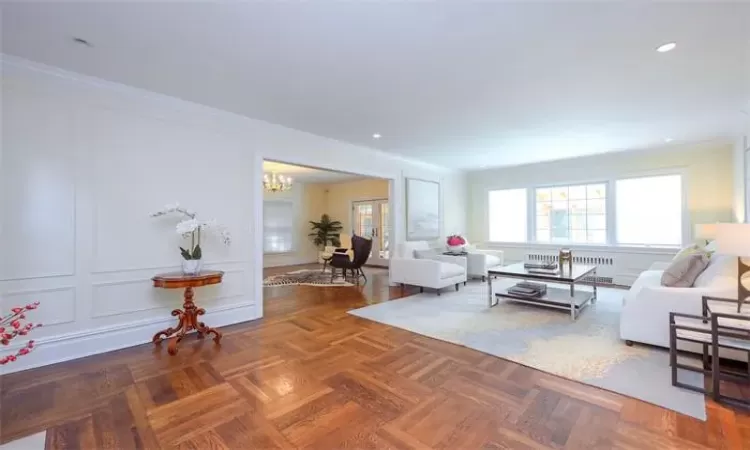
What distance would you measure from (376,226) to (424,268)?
3922 millimetres

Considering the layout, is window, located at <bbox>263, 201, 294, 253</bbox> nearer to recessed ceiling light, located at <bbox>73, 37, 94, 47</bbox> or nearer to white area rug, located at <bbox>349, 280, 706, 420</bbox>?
white area rug, located at <bbox>349, 280, 706, 420</bbox>

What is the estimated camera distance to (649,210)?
5.58 meters

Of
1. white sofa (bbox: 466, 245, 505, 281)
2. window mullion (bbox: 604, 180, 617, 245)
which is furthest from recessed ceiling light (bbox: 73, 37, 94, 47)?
window mullion (bbox: 604, 180, 617, 245)

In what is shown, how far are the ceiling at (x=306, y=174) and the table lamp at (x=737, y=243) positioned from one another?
5210mm

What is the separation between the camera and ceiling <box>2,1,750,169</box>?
197 centimetres

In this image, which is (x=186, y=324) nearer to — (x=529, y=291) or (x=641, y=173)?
(x=529, y=291)

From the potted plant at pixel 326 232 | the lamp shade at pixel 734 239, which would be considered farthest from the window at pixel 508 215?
the lamp shade at pixel 734 239

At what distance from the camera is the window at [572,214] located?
6.07 meters

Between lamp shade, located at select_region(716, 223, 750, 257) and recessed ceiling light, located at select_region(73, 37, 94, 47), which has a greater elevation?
recessed ceiling light, located at select_region(73, 37, 94, 47)

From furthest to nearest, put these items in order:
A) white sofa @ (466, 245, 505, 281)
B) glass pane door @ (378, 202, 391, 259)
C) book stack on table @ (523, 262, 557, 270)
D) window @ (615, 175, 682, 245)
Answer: glass pane door @ (378, 202, 391, 259) < white sofa @ (466, 245, 505, 281) < window @ (615, 175, 682, 245) < book stack on table @ (523, 262, 557, 270)

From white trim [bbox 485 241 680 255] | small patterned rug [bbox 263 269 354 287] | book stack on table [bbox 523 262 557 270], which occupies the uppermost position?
white trim [bbox 485 241 680 255]

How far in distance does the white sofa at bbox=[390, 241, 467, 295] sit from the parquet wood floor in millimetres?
2020

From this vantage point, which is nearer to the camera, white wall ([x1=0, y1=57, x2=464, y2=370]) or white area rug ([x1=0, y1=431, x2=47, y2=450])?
white area rug ([x1=0, y1=431, x2=47, y2=450])

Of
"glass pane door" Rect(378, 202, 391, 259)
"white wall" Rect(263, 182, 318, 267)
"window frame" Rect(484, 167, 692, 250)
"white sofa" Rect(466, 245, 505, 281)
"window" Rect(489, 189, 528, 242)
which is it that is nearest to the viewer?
"window frame" Rect(484, 167, 692, 250)
